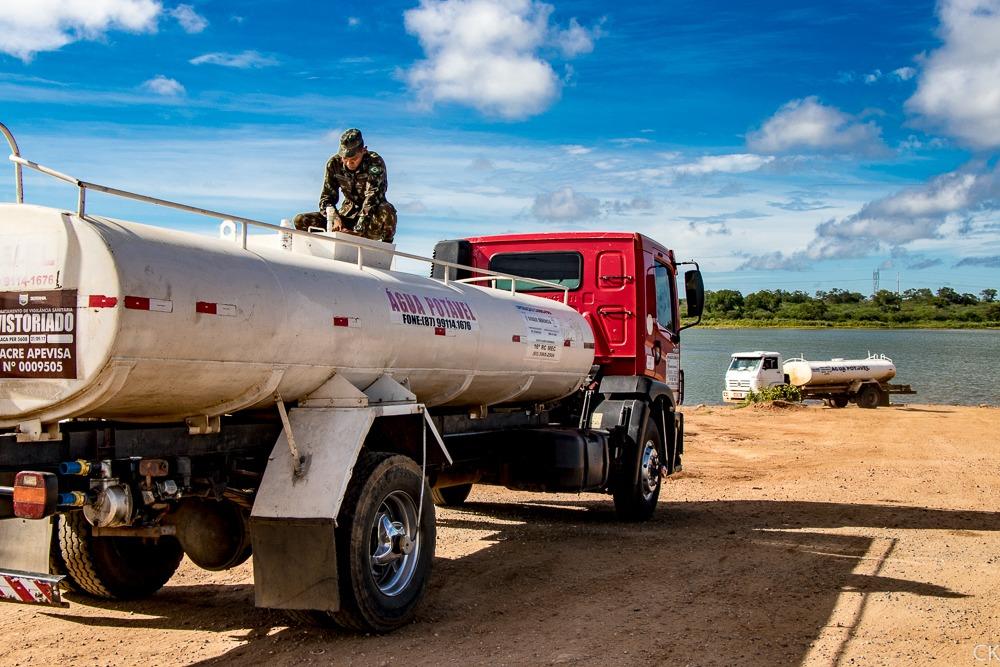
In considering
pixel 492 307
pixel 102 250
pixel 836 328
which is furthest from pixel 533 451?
pixel 836 328

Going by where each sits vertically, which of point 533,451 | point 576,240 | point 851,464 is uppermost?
point 576,240

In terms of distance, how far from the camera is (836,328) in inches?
5994

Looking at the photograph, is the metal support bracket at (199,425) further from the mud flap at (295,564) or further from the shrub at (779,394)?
the shrub at (779,394)

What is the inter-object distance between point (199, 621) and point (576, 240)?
6.23 meters

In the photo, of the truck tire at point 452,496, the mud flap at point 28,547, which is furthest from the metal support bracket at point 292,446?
the truck tire at point 452,496

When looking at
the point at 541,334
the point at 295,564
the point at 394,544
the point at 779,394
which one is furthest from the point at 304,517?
the point at 779,394

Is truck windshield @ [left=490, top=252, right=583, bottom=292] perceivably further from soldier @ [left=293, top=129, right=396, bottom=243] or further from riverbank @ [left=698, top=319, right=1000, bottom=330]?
riverbank @ [left=698, top=319, right=1000, bottom=330]

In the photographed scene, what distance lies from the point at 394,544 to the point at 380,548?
0.12 m

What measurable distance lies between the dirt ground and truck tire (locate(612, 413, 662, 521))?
246mm

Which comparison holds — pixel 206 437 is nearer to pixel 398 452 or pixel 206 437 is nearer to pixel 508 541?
pixel 398 452

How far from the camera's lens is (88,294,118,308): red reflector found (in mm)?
5117

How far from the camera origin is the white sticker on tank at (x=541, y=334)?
9.24 meters

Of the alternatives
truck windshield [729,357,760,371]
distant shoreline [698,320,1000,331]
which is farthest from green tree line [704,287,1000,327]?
truck windshield [729,357,760,371]

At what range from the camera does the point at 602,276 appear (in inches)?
451
